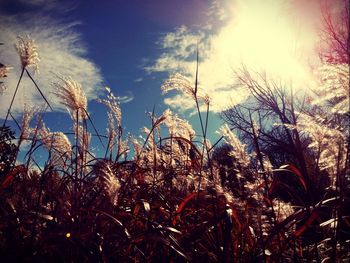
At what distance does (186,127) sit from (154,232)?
215 cm

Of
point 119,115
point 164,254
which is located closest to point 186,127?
point 119,115

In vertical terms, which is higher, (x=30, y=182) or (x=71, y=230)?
(x=30, y=182)

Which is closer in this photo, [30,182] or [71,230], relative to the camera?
[71,230]

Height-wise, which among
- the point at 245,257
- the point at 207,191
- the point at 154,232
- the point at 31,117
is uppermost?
the point at 31,117

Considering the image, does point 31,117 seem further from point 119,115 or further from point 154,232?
point 154,232

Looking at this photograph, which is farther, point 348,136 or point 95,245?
point 95,245

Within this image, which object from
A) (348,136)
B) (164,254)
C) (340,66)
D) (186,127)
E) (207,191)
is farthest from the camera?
(186,127)

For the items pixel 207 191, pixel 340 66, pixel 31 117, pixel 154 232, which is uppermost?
pixel 31 117

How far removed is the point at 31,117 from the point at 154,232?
6.98 feet

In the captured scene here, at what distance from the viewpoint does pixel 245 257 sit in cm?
221

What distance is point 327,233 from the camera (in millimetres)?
2332

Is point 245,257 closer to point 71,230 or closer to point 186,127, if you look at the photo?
point 71,230

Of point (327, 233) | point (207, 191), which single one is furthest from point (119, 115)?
point (327, 233)

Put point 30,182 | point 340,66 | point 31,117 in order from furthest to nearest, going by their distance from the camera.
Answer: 1. point 31,117
2. point 30,182
3. point 340,66
